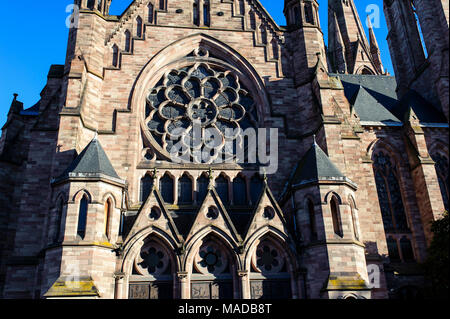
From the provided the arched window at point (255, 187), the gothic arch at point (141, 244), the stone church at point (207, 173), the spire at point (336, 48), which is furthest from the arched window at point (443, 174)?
the spire at point (336, 48)

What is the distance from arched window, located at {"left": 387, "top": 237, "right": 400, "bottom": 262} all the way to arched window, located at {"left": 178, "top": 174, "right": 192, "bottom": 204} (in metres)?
11.0

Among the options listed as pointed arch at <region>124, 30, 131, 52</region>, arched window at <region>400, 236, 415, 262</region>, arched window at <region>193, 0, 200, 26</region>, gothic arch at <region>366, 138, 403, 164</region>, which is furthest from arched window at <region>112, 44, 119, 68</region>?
arched window at <region>400, 236, 415, 262</region>

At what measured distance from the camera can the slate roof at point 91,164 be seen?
13625mm

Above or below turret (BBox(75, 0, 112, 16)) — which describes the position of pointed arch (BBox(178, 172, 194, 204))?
below

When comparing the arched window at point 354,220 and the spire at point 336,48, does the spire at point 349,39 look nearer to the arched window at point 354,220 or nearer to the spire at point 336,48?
the spire at point 336,48

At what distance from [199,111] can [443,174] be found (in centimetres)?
1392

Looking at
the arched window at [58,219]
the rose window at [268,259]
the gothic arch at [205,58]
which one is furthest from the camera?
the gothic arch at [205,58]

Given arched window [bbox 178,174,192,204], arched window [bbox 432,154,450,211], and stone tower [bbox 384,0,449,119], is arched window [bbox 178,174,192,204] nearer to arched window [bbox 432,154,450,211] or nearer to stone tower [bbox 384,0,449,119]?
arched window [bbox 432,154,450,211]

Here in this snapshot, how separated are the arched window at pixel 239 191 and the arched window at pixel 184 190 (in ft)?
5.67

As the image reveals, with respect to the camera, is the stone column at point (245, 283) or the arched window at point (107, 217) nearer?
the stone column at point (245, 283)

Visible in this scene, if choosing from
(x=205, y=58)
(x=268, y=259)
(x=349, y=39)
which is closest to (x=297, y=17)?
(x=205, y=58)

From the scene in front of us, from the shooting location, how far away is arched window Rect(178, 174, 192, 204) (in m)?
16.1

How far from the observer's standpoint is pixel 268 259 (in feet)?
46.1
